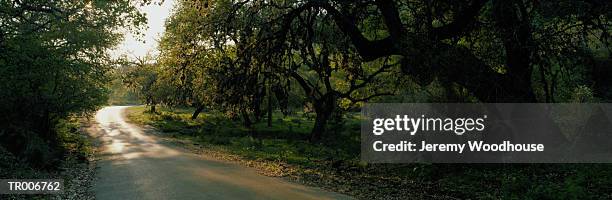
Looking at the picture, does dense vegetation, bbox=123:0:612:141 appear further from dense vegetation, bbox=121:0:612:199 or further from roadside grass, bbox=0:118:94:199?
roadside grass, bbox=0:118:94:199

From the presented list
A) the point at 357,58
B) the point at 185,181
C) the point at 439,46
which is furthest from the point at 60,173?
the point at 439,46

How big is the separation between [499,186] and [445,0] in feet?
17.9

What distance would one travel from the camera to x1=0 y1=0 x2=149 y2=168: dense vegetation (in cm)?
1728

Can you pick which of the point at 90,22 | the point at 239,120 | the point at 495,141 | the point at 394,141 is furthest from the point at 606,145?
the point at 239,120

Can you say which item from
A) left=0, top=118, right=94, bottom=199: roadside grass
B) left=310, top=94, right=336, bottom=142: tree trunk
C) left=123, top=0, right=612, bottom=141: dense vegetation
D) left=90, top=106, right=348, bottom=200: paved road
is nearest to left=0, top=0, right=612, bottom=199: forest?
left=123, top=0, right=612, bottom=141: dense vegetation

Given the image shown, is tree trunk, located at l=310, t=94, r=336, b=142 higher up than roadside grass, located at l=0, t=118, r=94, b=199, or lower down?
higher up

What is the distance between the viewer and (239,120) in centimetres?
5525

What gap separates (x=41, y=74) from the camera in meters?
18.8

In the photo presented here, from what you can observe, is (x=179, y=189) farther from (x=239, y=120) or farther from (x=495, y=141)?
(x=239, y=120)

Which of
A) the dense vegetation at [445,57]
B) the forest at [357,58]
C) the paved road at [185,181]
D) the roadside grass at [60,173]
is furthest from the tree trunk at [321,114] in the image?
the roadside grass at [60,173]

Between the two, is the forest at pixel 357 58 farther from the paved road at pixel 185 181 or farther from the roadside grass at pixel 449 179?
the paved road at pixel 185 181

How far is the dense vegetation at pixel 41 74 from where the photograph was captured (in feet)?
56.7

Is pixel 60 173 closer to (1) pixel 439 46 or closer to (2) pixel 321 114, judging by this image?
(1) pixel 439 46

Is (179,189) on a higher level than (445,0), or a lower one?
lower
